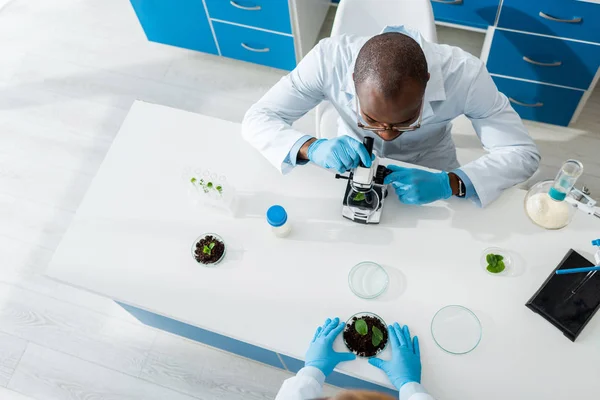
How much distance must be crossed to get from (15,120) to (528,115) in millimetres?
2790

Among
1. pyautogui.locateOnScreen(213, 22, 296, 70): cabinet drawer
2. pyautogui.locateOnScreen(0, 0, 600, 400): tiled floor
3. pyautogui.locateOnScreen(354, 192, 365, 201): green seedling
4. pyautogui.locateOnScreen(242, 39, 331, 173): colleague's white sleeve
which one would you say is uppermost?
pyautogui.locateOnScreen(242, 39, 331, 173): colleague's white sleeve

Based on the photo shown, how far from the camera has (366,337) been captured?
140 cm

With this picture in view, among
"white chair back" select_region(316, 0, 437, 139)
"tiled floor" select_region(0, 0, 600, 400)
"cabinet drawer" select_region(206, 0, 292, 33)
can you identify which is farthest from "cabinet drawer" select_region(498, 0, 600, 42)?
"cabinet drawer" select_region(206, 0, 292, 33)

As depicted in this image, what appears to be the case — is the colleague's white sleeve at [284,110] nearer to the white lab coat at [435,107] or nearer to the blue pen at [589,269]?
the white lab coat at [435,107]

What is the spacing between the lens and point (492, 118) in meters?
1.66

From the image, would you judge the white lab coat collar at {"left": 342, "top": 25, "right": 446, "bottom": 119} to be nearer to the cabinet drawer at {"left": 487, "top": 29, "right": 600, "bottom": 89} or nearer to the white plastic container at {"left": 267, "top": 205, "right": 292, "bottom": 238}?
the white plastic container at {"left": 267, "top": 205, "right": 292, "bottom": 238}

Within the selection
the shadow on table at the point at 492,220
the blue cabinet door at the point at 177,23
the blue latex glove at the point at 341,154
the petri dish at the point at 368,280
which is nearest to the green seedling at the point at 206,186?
the blue latex glove at the point at 341,154

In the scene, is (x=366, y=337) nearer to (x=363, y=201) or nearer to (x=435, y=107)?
(x=363, y=201)

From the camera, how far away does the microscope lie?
1.50 meters

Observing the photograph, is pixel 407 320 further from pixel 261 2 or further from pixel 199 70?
pixel 199 70

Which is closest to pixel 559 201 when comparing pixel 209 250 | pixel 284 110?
pixel 284 110

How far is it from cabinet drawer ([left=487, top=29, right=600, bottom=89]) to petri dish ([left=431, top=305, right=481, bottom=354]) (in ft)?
4.41

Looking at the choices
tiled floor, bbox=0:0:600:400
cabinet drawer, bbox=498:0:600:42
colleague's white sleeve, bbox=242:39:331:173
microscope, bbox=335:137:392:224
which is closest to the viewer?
microscope, bbox=335:137:392:224

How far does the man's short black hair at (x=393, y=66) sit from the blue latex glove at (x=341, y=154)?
8.5 inches
